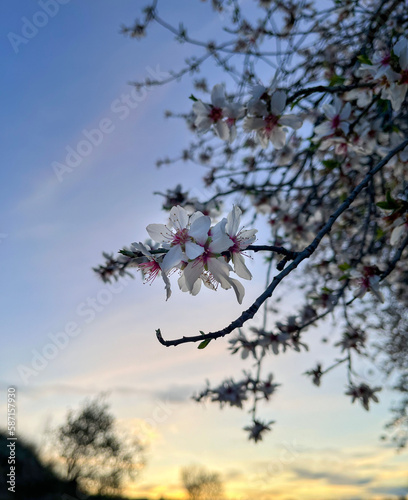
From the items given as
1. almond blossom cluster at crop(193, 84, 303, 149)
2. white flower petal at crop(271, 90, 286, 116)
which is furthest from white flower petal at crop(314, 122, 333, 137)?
white flower petal at crop(271, 90, 286, 116)

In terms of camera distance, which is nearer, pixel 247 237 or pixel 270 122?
pixel 247 237

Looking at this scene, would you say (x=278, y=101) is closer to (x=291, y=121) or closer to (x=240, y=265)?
→ (x=291, y=121)

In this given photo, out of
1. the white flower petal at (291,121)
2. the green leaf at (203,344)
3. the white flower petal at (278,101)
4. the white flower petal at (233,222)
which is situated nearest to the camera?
the green leaf at (203,344)

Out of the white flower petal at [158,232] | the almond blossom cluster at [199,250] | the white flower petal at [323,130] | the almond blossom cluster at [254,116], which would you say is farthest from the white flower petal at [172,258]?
the white flower petal at [323,130]

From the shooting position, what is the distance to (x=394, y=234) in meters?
1.55

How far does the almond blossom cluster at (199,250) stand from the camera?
1.08 metres

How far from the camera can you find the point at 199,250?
106cm

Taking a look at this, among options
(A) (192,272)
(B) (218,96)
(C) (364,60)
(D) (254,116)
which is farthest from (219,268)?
(C) (364,60)

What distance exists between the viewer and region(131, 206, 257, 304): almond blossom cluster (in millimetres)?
1081

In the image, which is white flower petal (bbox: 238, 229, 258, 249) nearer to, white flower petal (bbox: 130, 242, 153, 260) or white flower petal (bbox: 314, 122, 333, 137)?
white flower petal (bbox: 130, 242, 153, 260)

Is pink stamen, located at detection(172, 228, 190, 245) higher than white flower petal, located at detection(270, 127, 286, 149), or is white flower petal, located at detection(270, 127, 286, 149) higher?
white flower petal, located at detection(270, 127, 286, 149)

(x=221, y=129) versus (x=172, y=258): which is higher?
(x=221, y=129)

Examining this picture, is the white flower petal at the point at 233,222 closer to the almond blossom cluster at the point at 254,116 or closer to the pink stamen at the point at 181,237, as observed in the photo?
the pink stamen at the point at 181,237

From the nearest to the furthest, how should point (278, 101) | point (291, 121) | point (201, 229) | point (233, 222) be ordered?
1. point (201, 229)
2. point (233, 222)
3. point (278, 101)
4. point (291, 121)
